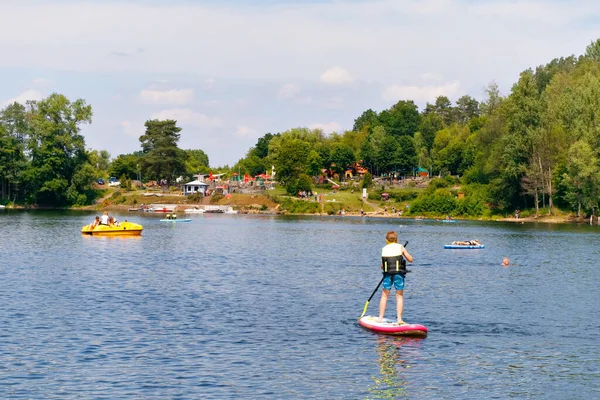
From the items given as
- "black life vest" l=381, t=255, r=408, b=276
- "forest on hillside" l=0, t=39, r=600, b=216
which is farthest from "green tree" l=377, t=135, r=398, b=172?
"black life vest" l=381, t=255, r=408, b=276

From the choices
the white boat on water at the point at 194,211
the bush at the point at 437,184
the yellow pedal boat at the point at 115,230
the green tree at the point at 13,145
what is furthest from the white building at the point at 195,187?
the yellow pedal boat at the point at 115,230

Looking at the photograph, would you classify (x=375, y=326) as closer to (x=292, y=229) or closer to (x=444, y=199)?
(x=292, y=229)

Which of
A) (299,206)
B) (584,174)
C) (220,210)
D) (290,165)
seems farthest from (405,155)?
(584,174)

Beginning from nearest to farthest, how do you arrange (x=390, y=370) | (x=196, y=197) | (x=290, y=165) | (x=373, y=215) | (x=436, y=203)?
(x=390, y=370)
(x=436, y=203)
(x=373, y=215)
(x=290, y=165)
(x=196, y=197)

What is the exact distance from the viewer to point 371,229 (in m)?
110

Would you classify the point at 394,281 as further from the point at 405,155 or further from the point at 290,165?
the point at 405,155

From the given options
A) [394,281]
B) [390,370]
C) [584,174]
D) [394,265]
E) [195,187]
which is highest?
[584,174]

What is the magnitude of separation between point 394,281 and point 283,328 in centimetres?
510

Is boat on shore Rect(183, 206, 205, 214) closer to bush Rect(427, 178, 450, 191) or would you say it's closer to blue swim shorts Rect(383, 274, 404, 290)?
bush Rect(427, 178, 450, 191)

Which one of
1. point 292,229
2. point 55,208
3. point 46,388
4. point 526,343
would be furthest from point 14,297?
point 55,208

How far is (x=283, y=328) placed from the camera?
33.2 m

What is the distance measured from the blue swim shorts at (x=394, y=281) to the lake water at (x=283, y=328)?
2022 mm

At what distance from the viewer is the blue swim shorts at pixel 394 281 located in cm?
3117

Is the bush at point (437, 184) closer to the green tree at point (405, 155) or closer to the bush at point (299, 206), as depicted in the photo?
the bush at point (299, 206)
